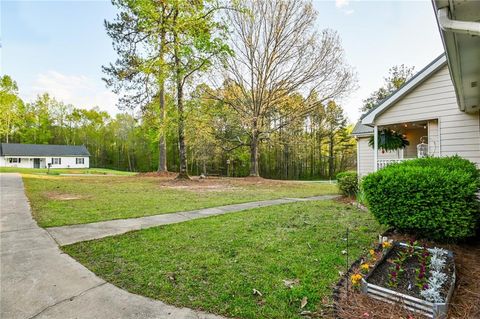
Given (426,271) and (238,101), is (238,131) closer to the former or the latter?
(238,101)

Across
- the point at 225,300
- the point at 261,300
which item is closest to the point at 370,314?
the point at 261,300

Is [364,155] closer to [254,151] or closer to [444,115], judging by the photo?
[444,115]

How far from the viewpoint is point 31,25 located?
407 inches

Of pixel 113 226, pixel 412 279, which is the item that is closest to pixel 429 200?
pixel 412 279

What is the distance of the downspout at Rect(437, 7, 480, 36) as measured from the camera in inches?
79.7

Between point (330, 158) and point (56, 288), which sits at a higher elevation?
point (330, 158)

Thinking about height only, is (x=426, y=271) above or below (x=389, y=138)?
below

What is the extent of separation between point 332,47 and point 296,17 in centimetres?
291

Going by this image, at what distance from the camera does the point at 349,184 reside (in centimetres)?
879

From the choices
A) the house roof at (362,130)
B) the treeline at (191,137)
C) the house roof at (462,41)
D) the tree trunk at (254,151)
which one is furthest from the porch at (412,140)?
the treeline at (191,137)

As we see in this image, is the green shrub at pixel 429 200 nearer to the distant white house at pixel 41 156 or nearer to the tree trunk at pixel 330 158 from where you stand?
the tree trunk at pixel 330 158

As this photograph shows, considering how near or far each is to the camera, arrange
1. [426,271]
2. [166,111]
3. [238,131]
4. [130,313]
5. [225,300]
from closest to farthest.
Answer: [130,313], [225,300], [426,271], [166,111], [238,131]

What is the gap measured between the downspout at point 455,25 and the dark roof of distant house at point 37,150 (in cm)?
4826

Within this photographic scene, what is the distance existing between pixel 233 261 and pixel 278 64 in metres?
15.1
